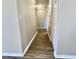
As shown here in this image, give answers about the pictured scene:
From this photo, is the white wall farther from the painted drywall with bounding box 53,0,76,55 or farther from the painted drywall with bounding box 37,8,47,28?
the painted drywall with bounding box 37,8,47,28

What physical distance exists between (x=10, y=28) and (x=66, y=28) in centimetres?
141

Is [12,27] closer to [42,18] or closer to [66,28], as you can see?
[66,28]

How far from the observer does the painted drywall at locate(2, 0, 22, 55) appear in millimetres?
3875

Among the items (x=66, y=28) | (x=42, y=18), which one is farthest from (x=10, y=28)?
(x=42, y=18)

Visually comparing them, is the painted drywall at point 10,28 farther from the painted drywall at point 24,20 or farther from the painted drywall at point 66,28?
the painted drywall at point 66,28

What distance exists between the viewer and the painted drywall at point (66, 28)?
369 centimetres

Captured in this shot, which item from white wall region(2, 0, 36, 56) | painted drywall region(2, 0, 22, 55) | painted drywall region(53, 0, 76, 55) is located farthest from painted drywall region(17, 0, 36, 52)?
painted drywall region(53, 0, 76, 55)

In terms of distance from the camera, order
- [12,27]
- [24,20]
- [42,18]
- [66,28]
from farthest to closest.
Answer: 1. [42,18]
2. [24,20]
3. [12,27]
4. [66,28]

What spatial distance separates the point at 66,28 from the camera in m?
3.97

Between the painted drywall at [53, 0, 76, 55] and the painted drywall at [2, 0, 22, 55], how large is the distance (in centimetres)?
102

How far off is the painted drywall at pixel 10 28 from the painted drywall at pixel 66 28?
3.34ft

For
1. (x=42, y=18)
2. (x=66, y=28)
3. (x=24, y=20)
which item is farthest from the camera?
(x=42, y=18)

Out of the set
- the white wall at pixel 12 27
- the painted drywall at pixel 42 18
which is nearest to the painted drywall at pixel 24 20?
the white wall at pixel 12 27

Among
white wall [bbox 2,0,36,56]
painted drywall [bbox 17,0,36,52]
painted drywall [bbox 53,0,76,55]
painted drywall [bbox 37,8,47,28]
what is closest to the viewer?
painted drywall [bbox 53,0,76,55]
